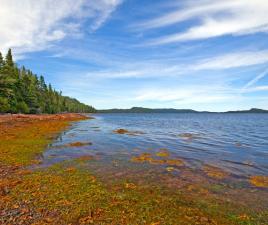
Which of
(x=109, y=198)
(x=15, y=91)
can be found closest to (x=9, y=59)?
(x=15, y=91)

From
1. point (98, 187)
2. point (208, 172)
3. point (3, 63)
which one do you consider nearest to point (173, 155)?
point (208, 172)

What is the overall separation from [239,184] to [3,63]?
68837 millimetres

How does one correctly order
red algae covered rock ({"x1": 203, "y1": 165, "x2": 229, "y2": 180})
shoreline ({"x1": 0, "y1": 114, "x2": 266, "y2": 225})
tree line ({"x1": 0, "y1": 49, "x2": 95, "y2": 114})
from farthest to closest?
tree line ({"x1": 0, "y1": 49, "x2": 95, "y2": 114}) → red algae covered rock ({"x1": 203, "y1": 165, "x2": 229, "y2": 180}) → shoreline ({"x1": 0, "y1": 114, "x2": 266, "y2": 225})

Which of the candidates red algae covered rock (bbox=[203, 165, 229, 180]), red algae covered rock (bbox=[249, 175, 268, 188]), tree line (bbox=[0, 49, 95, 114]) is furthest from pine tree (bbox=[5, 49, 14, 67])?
red algae covered rock (bbox=[249, 175, 268, 188])

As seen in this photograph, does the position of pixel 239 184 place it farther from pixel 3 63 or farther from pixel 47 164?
pixel 3 63

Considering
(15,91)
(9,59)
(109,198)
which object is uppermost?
(9,59)

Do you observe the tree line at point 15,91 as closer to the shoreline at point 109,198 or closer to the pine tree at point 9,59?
the pine tree at point 9,59

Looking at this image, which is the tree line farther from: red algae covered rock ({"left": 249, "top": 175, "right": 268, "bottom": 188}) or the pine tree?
red algae covered rock ({"left": 249, "top": 175, "right": 268, "bottom": 188})

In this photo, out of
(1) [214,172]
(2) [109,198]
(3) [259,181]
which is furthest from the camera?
(1) [214,172]

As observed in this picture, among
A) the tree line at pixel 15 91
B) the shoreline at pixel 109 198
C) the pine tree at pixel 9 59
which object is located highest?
the pine tree at pixel 9 59

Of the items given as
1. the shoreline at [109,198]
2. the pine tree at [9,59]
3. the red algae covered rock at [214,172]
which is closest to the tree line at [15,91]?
the pine tree at [9,59]

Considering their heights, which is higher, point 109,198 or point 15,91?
point 15,91

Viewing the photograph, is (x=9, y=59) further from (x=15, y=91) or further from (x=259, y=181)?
(x=259, y=181)

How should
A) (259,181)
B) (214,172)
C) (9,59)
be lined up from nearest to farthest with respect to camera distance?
(259,181) → (214,172) → (9,59)
